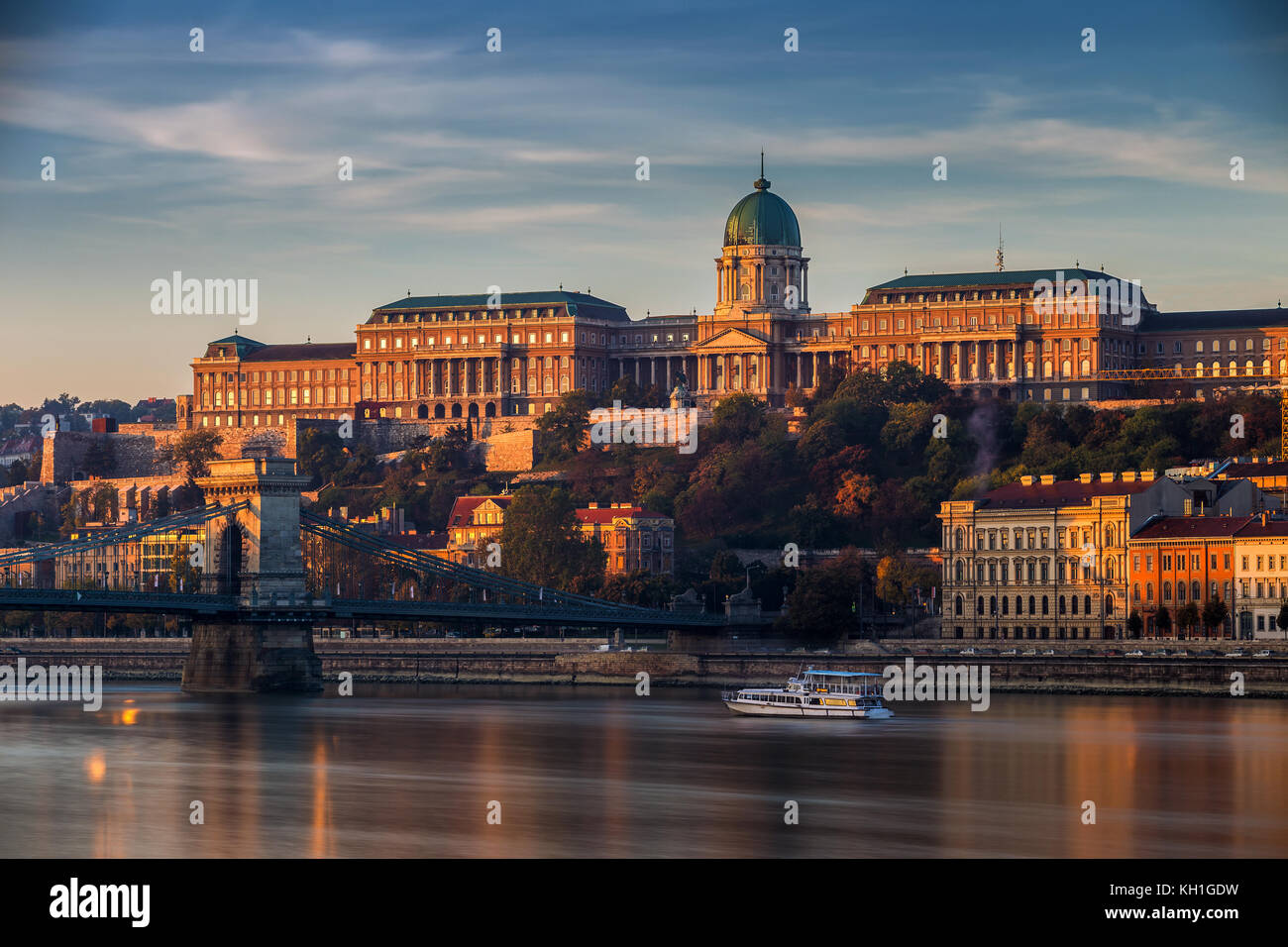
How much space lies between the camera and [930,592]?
341 feet

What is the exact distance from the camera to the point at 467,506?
132 m

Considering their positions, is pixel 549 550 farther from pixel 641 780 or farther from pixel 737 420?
pixel 641 780

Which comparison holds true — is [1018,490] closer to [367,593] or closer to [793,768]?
[367,593]

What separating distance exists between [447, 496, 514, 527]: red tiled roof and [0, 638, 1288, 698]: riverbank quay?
25.5m

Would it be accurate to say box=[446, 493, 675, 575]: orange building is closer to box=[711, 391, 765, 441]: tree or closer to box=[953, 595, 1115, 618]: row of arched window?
box=[711, 391, 765, 441]: tree

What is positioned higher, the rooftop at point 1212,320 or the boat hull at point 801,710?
the rooftop at point 1212,320

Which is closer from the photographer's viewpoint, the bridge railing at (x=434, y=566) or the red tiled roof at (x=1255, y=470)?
the bridge railing at (x=434, y=566)

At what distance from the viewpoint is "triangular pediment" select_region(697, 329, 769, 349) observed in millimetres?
158125

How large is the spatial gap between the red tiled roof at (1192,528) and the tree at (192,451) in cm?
7146

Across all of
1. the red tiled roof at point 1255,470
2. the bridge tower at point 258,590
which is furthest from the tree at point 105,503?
the red tiled roof at point 1255,470

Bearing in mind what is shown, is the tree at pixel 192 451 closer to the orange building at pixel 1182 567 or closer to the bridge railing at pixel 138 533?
the bridge railing at pixel 138 533

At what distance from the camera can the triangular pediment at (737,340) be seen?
6225 inches

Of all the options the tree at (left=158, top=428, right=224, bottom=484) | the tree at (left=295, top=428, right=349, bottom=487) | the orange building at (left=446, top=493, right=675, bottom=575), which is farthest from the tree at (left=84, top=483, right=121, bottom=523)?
the orange building at (left=446, top=493, right=675, bottom=575)

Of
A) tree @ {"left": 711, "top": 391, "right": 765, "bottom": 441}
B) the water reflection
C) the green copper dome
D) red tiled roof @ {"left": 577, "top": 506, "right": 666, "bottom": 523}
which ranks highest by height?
the green copper dome
